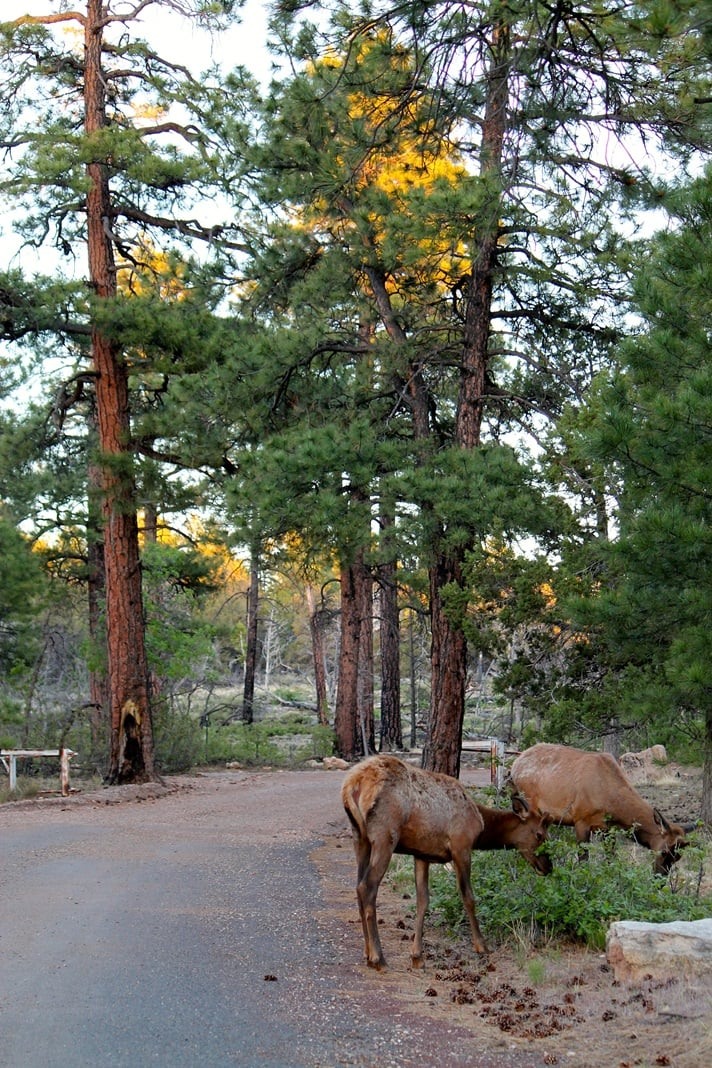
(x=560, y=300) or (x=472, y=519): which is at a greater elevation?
(x=560, y=300)

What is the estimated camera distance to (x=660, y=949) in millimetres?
6543

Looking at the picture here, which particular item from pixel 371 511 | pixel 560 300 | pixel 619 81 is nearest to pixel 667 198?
pixel 619 81

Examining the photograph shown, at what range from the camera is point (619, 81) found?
10.6m

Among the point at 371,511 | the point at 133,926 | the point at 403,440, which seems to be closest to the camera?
the point at 133,926

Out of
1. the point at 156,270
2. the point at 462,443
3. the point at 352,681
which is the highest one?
the point at 156,270

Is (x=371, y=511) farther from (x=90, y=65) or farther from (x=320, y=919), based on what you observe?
(x=90, y=65)

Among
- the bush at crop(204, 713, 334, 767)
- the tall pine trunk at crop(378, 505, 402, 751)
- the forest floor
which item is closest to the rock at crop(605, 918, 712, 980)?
the forest floor

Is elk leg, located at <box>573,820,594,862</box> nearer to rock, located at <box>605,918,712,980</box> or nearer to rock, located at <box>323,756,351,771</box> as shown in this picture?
rock, located at <box>605,918,712,980</box>

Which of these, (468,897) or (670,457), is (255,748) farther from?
(468,897)

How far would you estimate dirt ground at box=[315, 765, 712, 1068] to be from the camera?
5621 mm

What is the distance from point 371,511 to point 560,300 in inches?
169

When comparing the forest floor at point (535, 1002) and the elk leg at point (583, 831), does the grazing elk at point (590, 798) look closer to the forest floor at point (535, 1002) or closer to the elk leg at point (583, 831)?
the elk leg at point (583, 831)

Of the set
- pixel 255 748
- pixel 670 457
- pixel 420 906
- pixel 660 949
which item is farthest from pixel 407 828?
pixel 255 748

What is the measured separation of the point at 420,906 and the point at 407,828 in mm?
563
